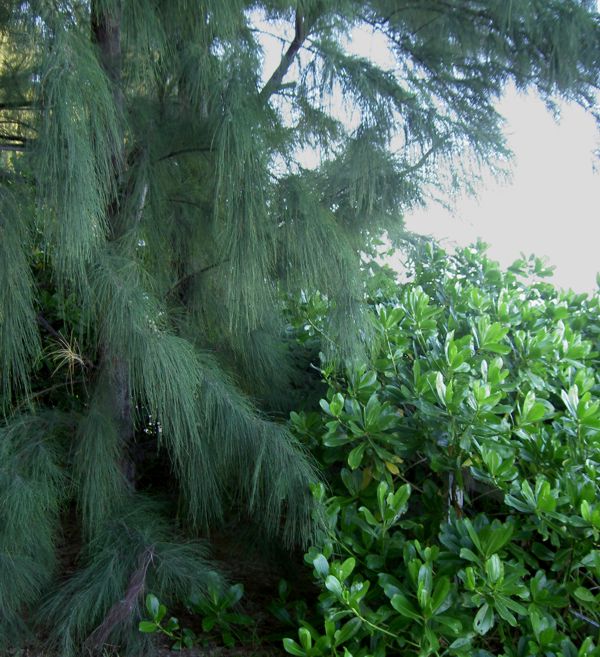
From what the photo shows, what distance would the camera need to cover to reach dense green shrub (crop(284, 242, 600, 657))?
4.26 ft

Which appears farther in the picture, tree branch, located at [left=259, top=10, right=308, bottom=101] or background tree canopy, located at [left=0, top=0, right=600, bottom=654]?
tree branch, located at [left=259, top=10, right=308, bottom=101]

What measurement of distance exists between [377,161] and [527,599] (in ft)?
3.12

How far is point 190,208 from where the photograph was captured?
69.7 inches

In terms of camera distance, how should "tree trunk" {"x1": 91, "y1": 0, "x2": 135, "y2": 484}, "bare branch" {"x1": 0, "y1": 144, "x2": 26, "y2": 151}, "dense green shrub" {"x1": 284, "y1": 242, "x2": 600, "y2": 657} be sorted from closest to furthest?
"dense green shrub" {"x1": 284, "y1": 242, "x2": 600, "y2": 657} < "bare branch" {"x1": 0, "y1": 144, "x2": 26, "y2": 151} < "tree trunk" {"x1": 91, "y1": 0, "x2": 135, "y2": 484}

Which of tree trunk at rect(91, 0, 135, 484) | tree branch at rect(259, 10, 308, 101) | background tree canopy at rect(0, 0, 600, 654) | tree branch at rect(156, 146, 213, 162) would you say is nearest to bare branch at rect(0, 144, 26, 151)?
background tree canopy at rect(0, 0, 600, 654)

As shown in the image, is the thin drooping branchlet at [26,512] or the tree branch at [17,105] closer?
the thin drooping branchlet at [26,512]

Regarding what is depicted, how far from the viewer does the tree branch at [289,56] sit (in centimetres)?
167

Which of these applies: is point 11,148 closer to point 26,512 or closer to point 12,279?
point 12,279

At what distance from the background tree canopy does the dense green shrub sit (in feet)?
0.46

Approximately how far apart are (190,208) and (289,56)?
45 cm

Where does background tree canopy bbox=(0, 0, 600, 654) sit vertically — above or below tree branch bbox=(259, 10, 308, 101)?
below

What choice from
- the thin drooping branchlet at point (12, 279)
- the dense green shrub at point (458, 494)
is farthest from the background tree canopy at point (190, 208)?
the dense green shrub at point (458, 494)

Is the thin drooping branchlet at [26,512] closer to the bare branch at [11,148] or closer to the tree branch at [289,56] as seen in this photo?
the bare branch at [11,148]

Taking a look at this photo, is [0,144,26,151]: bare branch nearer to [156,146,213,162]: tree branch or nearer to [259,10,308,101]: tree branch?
[156,146,213,162]: tree branch
